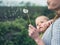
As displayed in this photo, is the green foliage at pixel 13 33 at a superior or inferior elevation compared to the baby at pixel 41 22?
inferior

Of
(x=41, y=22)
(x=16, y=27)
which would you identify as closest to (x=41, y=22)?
(x=41, y=22)

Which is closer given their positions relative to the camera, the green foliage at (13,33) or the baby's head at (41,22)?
the baby's head at (41,22)

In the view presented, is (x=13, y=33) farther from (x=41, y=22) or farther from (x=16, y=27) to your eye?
(x=41, y=22)

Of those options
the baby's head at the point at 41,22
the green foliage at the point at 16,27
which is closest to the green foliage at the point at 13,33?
the green foliage at the point at 16,27

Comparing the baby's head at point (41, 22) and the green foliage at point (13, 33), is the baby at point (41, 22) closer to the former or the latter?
the baby's head at point (41, 22)

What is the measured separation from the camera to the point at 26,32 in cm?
135

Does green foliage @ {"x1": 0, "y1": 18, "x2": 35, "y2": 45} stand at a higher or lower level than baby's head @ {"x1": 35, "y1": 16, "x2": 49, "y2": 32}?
lower

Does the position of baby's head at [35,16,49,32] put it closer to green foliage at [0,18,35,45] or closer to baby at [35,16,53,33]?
baby at [35,16,53,33]

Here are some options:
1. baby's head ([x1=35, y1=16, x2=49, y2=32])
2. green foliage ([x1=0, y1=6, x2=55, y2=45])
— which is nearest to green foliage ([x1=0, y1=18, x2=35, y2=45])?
green foliage ([x1=0, y1=6, x2=55, y2=45])

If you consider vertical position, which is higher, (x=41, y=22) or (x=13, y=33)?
(x=41, y=22)

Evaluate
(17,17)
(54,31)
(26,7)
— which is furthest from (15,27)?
(54,31)

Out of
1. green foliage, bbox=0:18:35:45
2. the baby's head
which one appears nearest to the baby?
the baby's head

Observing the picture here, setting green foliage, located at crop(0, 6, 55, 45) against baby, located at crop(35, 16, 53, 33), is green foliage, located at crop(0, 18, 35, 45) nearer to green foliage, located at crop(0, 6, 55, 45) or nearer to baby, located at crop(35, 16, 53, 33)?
green foliage, located at crop(0, 6, 55, 45)

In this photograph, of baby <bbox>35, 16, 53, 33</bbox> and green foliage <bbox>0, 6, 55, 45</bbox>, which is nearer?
baby <bbox>35, 16, 53, 33</bbox>
